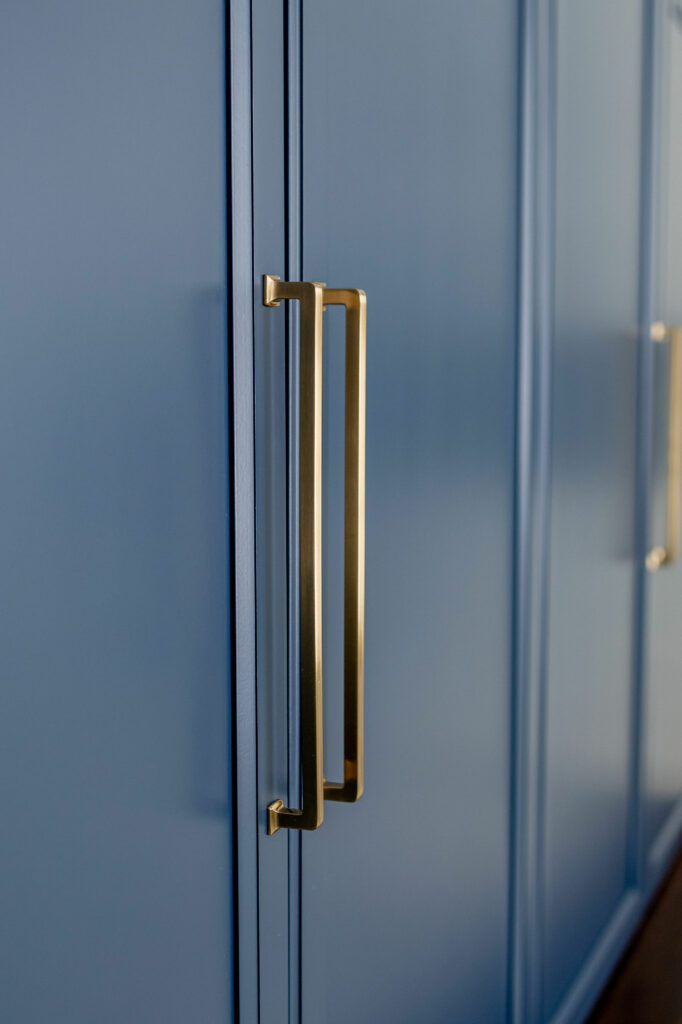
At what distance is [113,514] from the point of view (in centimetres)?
74

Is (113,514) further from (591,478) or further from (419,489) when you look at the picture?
(591,478)

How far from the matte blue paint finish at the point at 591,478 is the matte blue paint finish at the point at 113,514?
0.93 meters

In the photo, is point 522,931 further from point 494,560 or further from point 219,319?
point 219,319

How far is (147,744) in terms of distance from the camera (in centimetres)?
79

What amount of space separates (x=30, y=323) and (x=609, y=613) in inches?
61.9

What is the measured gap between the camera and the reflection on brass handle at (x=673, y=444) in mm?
2334

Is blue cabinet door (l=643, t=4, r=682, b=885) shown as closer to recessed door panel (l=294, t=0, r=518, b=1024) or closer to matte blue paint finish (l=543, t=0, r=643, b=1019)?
matte blue paint finish (l=543, t=0, r=643, b=1019)

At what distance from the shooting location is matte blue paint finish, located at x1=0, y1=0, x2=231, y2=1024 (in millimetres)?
662

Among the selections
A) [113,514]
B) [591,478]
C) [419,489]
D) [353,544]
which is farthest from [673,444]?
[113,514]

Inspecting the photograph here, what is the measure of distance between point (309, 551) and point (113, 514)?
0.24 m

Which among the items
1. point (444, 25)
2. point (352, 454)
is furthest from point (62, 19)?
point (444, 25)

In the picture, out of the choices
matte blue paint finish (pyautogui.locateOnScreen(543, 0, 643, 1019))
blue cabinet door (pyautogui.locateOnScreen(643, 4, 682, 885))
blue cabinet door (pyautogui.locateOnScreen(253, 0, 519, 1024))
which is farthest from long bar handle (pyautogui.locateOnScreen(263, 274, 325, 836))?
blue cabinet door (pyautogui.locateOnScreen(643, 4, 682, 885))

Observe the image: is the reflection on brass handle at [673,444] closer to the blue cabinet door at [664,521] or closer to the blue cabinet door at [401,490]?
the blue cabinet door at [664,521]

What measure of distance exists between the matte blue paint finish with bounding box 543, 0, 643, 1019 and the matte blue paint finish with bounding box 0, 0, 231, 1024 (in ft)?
3.05
